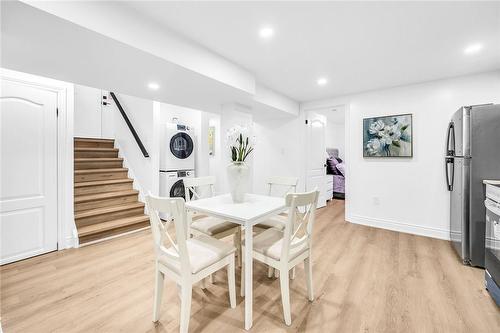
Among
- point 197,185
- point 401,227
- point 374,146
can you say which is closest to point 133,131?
point 197,185

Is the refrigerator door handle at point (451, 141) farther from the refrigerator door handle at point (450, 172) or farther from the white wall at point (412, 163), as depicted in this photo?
the white wall at point (412, 163)

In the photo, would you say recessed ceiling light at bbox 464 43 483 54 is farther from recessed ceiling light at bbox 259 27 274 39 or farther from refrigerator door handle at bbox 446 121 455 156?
recessed ceiling light at bbox 259 27 274 39

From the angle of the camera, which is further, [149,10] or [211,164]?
[211,164]

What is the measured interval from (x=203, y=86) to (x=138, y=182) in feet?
7.99

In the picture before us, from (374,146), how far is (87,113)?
587 cm

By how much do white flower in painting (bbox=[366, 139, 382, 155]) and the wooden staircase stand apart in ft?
12.6

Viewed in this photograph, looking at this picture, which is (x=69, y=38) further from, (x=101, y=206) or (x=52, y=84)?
(x=101, y=206)

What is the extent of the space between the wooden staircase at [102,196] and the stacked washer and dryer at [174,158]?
1.83 ft

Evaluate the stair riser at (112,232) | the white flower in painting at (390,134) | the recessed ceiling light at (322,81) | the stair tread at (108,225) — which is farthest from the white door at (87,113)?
the white flower in painting at (390,134)

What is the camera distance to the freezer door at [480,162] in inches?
85.8

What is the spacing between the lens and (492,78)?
2816mm

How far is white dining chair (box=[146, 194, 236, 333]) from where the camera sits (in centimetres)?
131

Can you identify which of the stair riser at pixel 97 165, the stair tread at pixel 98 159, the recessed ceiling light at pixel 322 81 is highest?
the recessed ceiling light at pixel 322 81

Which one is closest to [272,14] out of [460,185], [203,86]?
[203,86]
